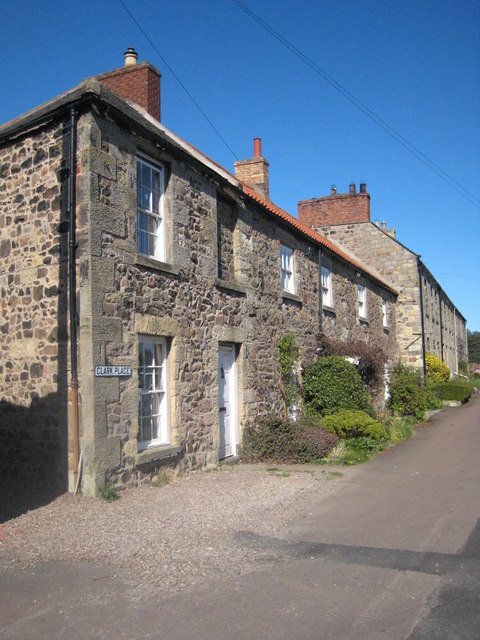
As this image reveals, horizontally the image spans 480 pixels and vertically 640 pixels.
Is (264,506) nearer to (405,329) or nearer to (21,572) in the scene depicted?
(21,572)

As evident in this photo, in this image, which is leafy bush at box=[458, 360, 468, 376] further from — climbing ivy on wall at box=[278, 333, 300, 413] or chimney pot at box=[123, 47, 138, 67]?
chimney pot at box=[123, 47, 138, 67]

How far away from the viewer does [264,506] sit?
26.3 ft

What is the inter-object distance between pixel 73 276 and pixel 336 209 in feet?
71.9

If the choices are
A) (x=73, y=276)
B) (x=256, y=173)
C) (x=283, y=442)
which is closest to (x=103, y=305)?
(x=73, y=276)

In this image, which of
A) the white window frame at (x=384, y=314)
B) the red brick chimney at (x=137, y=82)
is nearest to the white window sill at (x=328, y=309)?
the red brick chimney at (x=137, y=82)

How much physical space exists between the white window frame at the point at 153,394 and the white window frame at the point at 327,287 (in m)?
8.59

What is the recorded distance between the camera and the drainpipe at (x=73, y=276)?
8.35 m

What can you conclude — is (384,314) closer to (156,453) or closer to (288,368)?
(288,368)

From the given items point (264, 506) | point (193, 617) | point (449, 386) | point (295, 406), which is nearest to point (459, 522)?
point (264, 506)

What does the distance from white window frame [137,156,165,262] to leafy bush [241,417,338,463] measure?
4.28 metres

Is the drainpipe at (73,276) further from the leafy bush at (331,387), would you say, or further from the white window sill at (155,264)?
the leafy bush at (331,387)

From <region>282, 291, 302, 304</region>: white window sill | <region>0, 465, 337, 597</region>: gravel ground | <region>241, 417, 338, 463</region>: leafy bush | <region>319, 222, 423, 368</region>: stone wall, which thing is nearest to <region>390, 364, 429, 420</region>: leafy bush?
<region>282, 291, 302, 304</region>: white window sill

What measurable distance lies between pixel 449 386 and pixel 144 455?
2077cm

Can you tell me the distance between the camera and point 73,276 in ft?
28.2
